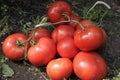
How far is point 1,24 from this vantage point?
3484 mm

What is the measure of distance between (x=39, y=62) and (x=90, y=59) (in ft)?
1.39

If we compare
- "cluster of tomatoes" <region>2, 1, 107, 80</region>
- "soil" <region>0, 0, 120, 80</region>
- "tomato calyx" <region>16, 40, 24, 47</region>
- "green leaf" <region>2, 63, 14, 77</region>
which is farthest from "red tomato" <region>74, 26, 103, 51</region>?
"green leaf" <region>2, 63, 14, 77</region>

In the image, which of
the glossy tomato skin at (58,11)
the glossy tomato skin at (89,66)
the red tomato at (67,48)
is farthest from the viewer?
the glossy tomato skin at (58,11)

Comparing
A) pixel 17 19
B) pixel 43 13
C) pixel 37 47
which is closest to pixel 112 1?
pixel 43 13

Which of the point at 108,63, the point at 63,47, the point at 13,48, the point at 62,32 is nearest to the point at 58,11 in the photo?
the point at 62,32

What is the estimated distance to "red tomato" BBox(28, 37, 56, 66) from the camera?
9.77 feet

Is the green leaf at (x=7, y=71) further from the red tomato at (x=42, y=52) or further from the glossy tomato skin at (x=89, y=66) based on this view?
the glossy tomato skin at (x=89, y=66)

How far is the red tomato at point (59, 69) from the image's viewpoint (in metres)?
2.86

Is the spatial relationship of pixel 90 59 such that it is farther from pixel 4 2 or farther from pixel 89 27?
pixel 4 2

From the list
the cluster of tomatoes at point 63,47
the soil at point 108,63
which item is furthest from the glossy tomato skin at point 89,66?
the soil at point 108,63

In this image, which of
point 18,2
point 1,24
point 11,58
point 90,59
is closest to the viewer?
point 90,59

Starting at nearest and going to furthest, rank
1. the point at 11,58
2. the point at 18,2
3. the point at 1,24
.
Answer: the point at 11,58 → the point at 1,24 → the point at 18,2

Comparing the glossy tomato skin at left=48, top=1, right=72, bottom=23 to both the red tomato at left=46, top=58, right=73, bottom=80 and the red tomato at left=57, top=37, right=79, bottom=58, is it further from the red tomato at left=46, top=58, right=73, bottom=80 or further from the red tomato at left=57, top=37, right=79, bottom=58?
the red tomato at left=46, top=58, right=73, bottom=80

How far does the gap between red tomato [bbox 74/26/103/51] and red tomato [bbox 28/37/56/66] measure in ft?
0.72
